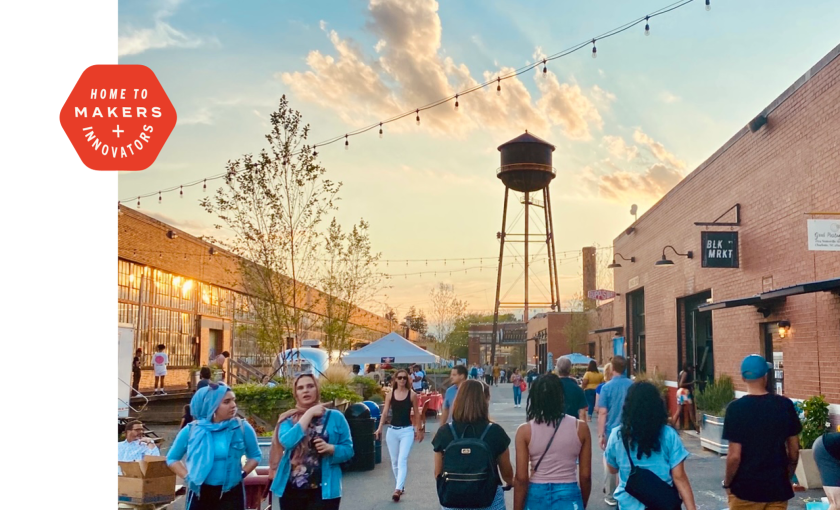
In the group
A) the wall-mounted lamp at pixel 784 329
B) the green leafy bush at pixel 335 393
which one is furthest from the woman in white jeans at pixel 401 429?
the wall-mounted lamp at pixel 784 329

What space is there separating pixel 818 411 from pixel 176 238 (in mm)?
21795

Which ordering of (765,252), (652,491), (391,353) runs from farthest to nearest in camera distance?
1. (391,353)
2. (765,252)
3. (652,491)

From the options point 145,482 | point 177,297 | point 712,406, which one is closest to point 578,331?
point 177,297

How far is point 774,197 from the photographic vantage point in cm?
1466

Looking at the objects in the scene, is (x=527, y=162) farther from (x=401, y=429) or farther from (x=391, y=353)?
(x=401, y=429)

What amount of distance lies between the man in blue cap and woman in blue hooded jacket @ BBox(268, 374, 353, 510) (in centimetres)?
264

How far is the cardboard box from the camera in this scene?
25.9 ft

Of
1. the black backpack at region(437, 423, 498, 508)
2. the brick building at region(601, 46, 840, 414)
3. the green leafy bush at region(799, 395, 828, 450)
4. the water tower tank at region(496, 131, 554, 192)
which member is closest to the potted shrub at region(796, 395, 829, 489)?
the green leafy bush at region(799, 395, 828, 450)

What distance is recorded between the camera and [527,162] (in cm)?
3981

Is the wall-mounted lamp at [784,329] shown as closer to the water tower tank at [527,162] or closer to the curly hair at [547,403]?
the curly hair at [547,403]

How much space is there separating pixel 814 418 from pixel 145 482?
30.9ft

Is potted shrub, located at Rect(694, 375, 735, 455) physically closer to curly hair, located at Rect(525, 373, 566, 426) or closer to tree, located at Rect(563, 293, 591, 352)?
curly hair, located at Rect(525, 373, 566, 426)

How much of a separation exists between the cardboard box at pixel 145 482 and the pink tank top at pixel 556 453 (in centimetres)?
442

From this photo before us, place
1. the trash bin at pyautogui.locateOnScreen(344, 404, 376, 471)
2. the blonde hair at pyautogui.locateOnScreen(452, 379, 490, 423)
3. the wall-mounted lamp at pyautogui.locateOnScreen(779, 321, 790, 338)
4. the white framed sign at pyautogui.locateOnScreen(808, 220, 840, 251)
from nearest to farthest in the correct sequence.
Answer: the blonde hair at pyautogui.locateOnScreen(452, 379, 490, 423)
the white framed sign at pyautogui.locateOnScreen(808, 220, 840, 251)
the trash bin at pyautogui.locateOnScreen(344, 404, 376, 471)
the wall-mounted lamp at pyautogui.locateOnScreen(779, 321, 790, 338)
